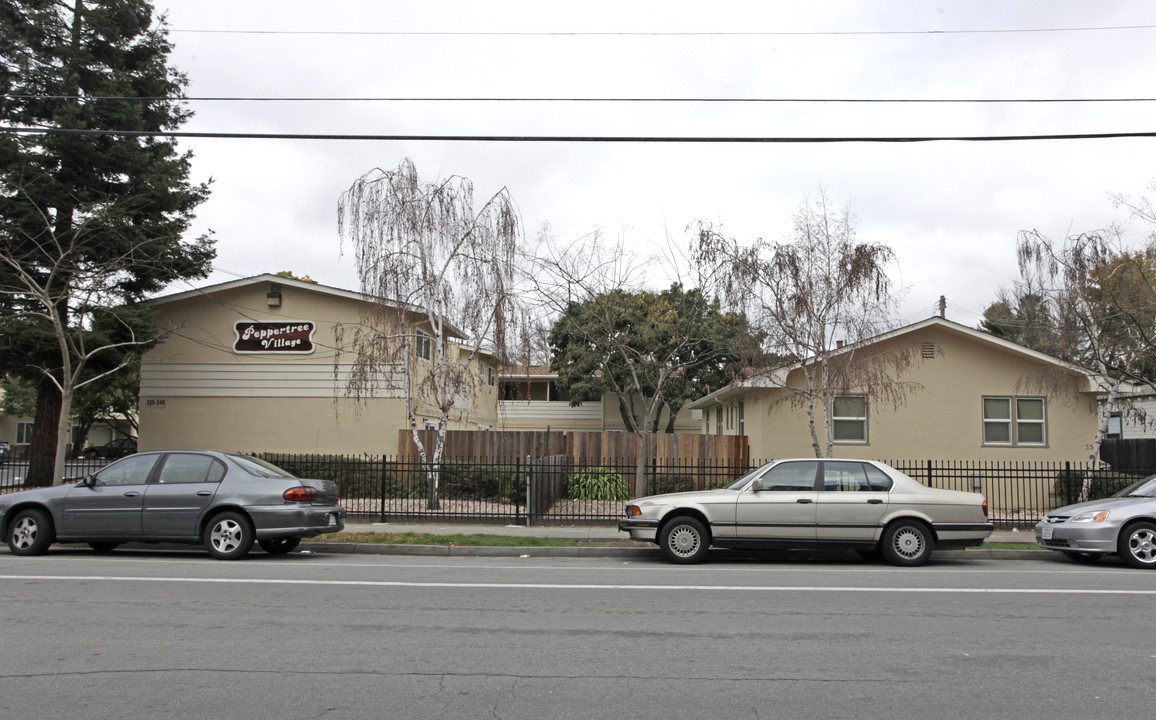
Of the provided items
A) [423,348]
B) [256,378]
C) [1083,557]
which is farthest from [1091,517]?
[256,378]

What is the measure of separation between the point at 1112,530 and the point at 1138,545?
379mm

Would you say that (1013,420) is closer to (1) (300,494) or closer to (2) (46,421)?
(1) (300,494)

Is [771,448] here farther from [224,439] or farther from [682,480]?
[224,439]

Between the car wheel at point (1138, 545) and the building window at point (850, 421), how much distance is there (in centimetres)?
959

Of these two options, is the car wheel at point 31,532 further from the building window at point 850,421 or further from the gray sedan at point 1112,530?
the building window at point 850,421

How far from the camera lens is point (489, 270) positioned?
1814 centimetres

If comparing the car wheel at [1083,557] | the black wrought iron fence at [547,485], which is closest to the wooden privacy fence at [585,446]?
the black wrought iron fence at [547,485]

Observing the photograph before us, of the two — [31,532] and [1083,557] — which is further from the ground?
[31,532]

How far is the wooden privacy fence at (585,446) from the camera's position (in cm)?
2222

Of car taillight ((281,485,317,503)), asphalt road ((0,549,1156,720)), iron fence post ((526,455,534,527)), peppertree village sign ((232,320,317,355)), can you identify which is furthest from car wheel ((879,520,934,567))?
peppertree village sign ((232,320,317,355))

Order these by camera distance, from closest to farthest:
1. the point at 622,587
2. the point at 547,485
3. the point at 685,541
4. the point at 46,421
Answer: the point at 622,587
the point at 685,541
the point at 547,485
the point at 46,421

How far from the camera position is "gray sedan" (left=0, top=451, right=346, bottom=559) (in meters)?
11.7

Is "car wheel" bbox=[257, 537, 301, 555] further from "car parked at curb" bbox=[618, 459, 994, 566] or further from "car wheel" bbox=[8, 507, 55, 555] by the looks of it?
"car parked at curb" bbox=[618, 459, 994, 566]

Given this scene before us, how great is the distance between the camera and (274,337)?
23.9 m
